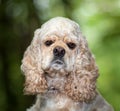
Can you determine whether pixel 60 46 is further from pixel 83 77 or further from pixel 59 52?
pixel 83 77

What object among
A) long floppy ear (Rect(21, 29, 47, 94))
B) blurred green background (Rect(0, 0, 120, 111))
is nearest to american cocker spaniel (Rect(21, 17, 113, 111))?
long floppy ear (Rect(21, 29, 47, 94))

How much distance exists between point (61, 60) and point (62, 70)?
0.06 metres

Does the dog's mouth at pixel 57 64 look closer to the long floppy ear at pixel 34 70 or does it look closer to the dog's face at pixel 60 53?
the dog's face at pixel 60 53

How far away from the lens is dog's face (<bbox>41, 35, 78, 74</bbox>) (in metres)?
4.06

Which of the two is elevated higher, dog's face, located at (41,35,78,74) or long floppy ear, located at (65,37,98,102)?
dog's face, located at (41,35,78,74)

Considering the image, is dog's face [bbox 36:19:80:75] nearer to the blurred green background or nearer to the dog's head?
the dog's head

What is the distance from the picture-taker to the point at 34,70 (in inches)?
166

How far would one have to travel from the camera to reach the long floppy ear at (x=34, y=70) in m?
4.21

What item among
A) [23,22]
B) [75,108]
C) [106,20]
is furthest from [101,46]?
[75,108]

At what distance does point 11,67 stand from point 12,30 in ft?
1.52

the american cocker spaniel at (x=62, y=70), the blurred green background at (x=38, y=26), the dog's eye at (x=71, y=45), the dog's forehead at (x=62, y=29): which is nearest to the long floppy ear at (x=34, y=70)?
the american cocker spaniel at (x=62, y=70)

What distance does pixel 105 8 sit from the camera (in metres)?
10.5

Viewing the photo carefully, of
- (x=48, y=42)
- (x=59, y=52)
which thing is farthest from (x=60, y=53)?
(x=48, y=42)

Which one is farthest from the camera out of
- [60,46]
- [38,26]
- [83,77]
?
[38,26]
